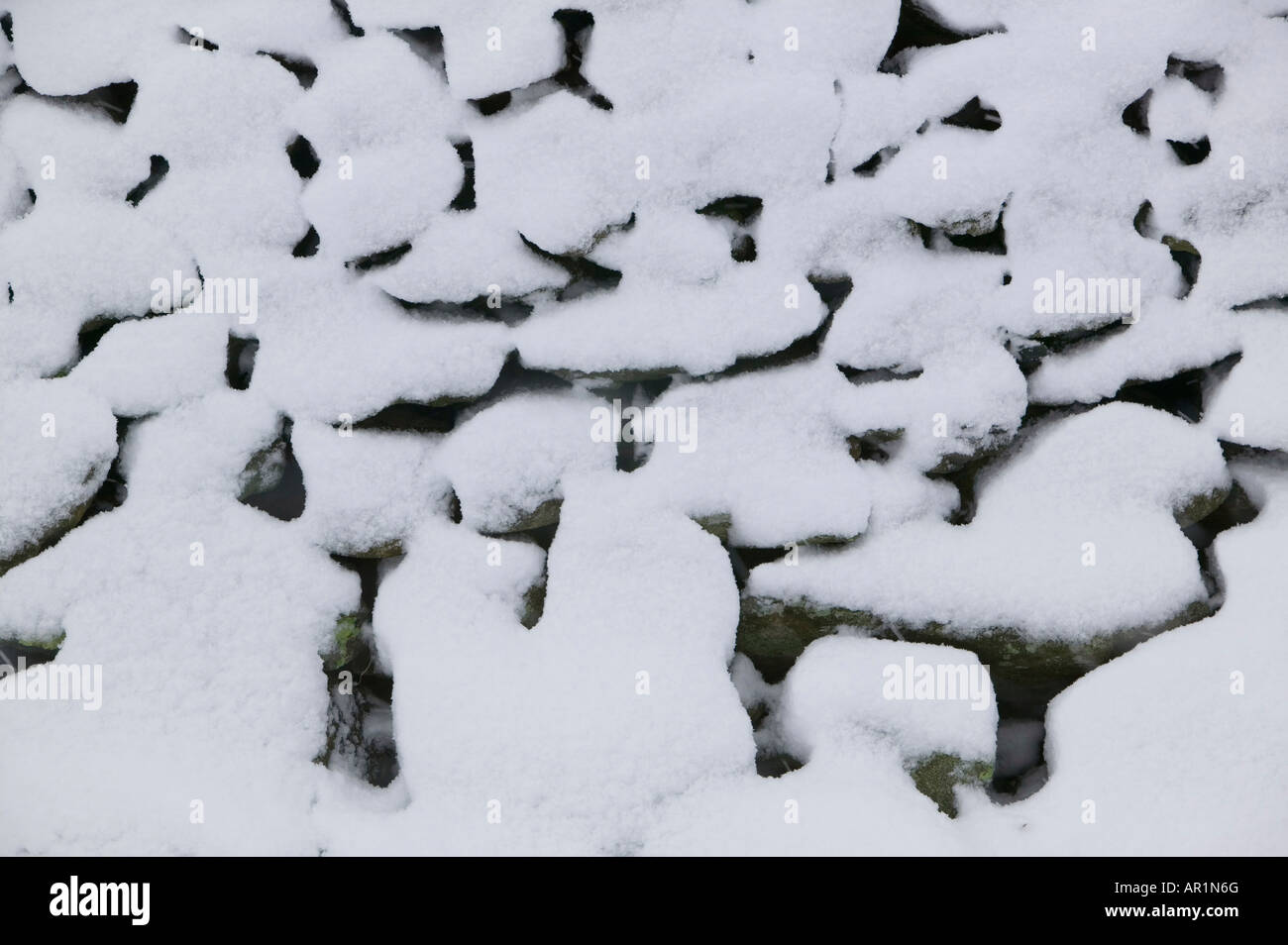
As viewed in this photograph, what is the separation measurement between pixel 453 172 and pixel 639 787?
5.02 ft

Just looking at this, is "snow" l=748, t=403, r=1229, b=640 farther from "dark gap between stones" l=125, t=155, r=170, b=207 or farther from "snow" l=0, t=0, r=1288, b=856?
"dark gap between stones" l=125, t=155, r=170, b=207

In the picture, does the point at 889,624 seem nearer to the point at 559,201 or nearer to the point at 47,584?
the point at 559,201

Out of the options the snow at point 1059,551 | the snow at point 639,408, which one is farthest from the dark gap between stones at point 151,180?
the snow at point 1059,551

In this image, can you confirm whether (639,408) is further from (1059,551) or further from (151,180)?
(151,180)

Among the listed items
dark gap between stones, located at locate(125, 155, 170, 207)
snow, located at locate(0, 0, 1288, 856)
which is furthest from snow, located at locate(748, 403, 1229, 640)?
dark gap between stones, located at locate(125, 155, 170, 207)

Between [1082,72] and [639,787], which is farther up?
[1082,72]

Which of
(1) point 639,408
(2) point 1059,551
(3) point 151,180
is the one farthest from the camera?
(3) point 151,180

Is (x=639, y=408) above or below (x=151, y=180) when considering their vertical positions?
below

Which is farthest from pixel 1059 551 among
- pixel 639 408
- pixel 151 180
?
pixel 151 180

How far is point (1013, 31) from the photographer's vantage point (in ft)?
7.57

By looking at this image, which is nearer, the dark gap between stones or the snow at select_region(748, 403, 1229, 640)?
the snow at select_region(748, 403, 1229, 640)

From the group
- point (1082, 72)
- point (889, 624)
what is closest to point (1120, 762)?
point (889, 624)

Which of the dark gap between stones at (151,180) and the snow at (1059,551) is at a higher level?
the dark gap between stones at (151,180)

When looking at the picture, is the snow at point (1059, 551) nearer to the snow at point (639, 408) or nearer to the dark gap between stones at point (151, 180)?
the snow at point (639, 408)
